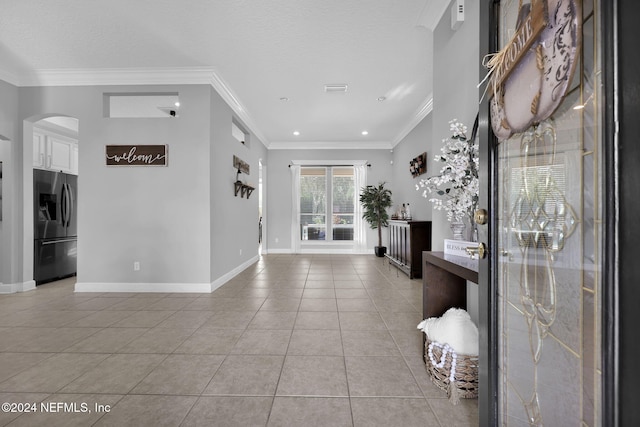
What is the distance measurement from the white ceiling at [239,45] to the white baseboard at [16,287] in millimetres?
2667

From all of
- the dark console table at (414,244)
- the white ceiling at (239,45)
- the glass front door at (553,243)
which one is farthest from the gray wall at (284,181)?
the glass front door at (553,243)

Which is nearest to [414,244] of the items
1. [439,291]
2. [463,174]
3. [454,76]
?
[439,291]

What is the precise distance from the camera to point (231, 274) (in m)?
4.44

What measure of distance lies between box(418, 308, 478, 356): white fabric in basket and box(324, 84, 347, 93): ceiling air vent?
3.42 metres

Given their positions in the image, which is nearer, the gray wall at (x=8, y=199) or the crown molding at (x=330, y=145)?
the gray wall at (x=8, y=199)

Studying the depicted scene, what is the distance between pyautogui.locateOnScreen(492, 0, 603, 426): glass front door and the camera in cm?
60

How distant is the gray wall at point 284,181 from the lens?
7.32 meters

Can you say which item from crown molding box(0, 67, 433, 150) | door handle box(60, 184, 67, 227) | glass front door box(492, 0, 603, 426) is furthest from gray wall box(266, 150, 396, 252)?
glass front door box(492, 0, 603, 426)

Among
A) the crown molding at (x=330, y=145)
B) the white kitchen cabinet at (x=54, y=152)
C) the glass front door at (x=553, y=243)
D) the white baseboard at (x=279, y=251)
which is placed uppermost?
the crown molding at (x=330, y=145)

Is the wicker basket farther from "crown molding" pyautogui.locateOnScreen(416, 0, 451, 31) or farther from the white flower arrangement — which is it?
"crown molding" pyautogui.locateOnScreen(416, 0, 451, 31)

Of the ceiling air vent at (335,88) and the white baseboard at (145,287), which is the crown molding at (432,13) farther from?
the white baseboard at (145,287)

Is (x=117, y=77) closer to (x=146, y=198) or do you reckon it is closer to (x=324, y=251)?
(x=146, y=198)

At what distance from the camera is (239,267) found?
16.0 feet

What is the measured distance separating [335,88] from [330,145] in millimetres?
3165
